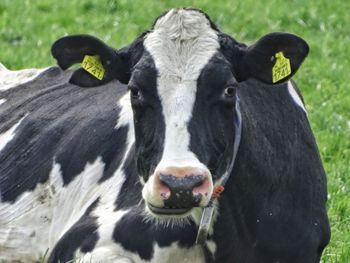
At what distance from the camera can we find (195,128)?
23.2 feet

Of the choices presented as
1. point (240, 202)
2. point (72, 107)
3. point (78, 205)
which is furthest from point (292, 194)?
point (72, 107)

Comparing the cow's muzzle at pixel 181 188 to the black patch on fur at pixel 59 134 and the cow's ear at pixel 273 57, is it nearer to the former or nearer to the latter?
the cow's ear at pixel 273 57

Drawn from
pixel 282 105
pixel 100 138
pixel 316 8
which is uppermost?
pixel 282 105

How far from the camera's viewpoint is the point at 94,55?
785 centimetres

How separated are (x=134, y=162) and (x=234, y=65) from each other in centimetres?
110

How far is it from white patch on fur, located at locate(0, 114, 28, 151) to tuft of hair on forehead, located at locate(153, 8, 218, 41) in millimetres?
2431

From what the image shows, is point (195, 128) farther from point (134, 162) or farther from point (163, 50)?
point (134, 162)

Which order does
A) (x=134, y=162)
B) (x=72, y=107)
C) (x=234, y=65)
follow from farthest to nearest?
(x=72, y=107) < (x=134, y=162) < (x=234, y=65)

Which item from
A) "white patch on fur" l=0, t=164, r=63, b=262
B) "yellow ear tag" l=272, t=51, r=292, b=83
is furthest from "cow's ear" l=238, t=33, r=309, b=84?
"white patch on fur" l=0, t=164, r=63, b=262

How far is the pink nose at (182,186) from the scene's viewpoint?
22.2 ft

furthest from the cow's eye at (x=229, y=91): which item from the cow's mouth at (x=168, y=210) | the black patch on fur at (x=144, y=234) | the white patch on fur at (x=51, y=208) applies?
the white patch on fur at (x=51, y=208)

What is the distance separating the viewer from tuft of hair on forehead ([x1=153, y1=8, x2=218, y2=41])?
7.45 m

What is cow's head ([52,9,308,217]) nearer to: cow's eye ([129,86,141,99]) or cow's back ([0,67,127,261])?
cow's eye ([129,86,141,99])

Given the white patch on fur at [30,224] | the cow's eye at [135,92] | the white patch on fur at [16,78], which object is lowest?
the white patch on fur at [30,224]
